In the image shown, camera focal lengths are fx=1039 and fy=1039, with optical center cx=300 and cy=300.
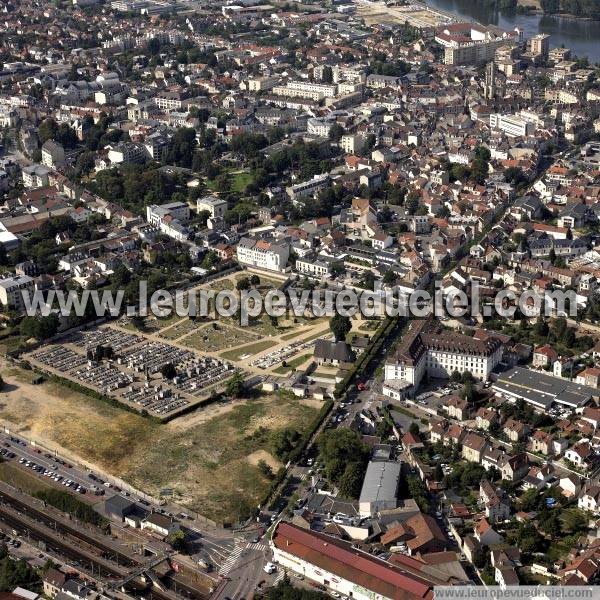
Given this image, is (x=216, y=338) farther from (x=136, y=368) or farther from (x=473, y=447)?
(x=473, y=447)

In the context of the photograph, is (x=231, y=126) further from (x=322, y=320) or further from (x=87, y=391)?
(x=87, y=391)

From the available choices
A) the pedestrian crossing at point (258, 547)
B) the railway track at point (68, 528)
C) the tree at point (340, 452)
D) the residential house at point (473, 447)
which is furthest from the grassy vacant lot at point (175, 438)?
the residential house at point (473, 447)

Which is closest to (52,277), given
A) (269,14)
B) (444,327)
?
(444,327)

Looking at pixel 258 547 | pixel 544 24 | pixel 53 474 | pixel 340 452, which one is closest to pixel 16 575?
pixel 53 474

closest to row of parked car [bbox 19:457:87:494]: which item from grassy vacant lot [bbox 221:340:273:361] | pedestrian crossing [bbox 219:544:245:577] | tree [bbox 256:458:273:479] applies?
tree [bbox 256:458:273:479]

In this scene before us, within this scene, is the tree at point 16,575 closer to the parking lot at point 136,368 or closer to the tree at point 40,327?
the parking lot at point 136,368
